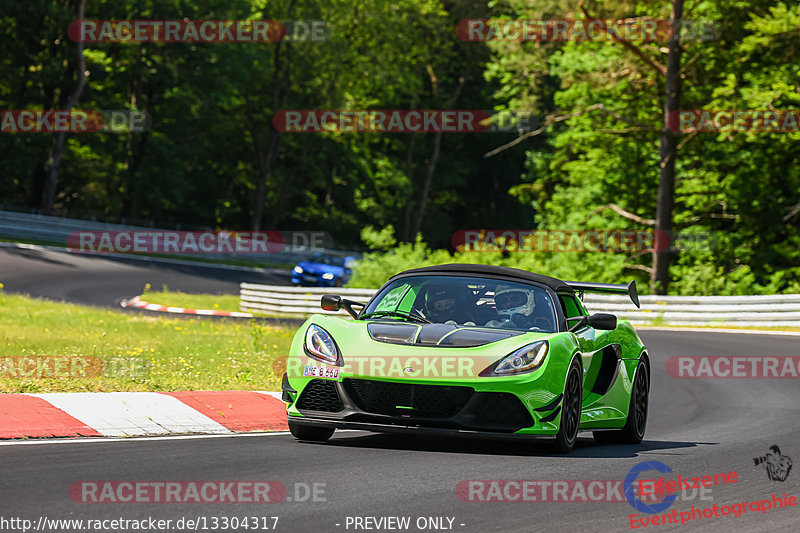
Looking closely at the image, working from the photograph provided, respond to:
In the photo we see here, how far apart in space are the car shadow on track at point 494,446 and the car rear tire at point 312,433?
8 cm

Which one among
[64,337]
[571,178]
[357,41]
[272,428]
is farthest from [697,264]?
[357,41]

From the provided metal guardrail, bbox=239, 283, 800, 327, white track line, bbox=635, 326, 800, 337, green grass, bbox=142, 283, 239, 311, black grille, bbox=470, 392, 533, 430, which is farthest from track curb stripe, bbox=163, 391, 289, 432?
green grass, bbox=142, 283, 239, 311

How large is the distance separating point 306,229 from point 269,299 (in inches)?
1599

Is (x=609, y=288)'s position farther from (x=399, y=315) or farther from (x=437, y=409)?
(x=437, y=409)

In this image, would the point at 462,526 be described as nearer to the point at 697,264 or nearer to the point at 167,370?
the point at 167,370

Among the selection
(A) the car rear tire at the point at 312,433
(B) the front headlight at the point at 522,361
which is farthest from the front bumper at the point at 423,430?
(A) the car rear tire at the point at 312,433

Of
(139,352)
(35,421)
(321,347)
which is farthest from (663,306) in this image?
(35,421)

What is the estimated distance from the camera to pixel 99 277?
36812 mm

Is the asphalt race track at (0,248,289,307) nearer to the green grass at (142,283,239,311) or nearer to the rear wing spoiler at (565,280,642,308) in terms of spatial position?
the green grass at (142,283,239,311)

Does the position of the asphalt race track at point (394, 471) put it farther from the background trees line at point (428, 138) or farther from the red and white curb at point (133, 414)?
the background trees line at point (428, 138)

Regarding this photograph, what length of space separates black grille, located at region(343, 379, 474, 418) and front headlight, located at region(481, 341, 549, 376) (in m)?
0.25

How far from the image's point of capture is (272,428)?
10.1 metres

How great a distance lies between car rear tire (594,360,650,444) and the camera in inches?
404

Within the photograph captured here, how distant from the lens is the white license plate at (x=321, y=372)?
849cm
